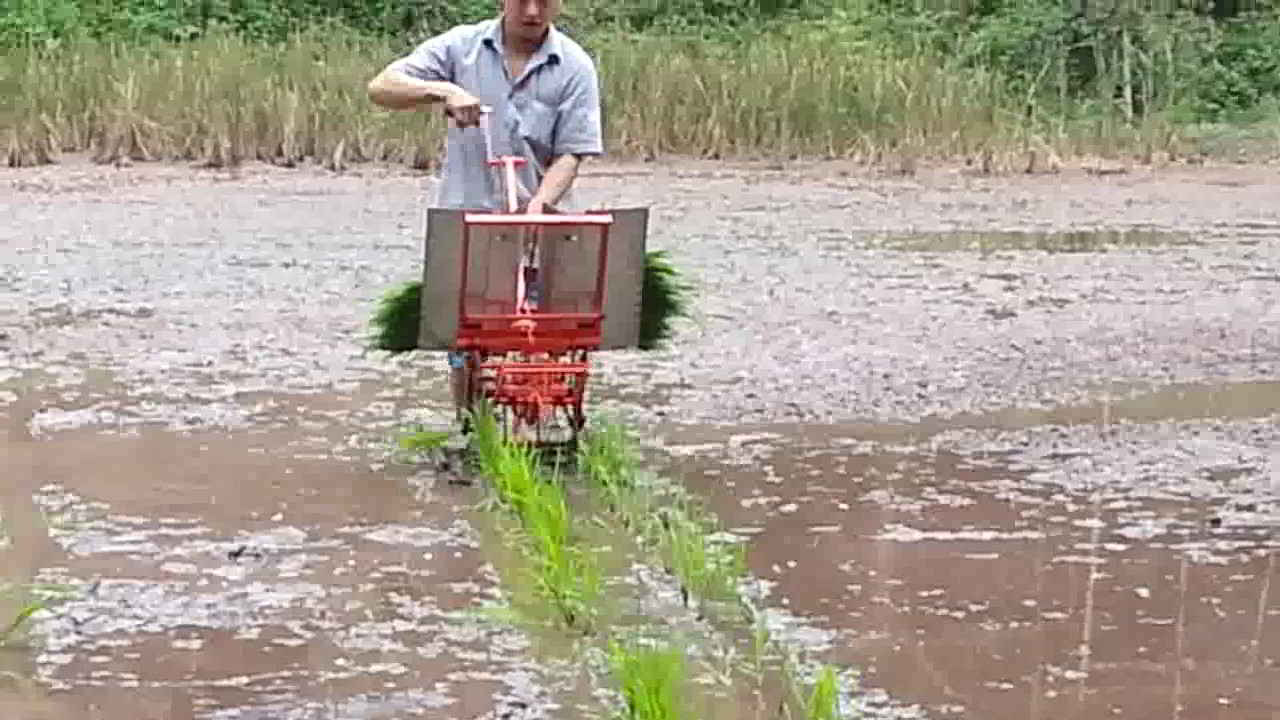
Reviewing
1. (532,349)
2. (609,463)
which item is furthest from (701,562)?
(532,349)

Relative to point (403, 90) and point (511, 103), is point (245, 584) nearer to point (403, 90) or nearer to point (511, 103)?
point (403, 90)

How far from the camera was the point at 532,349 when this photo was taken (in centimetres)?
716

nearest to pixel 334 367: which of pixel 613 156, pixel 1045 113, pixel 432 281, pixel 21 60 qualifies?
pixel 432 281

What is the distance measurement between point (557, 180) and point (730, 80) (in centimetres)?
1462

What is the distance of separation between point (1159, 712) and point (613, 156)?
16329mm

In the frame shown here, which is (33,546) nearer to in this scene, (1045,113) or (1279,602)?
(1279,602)

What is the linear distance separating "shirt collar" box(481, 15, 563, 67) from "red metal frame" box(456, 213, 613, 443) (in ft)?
1.78

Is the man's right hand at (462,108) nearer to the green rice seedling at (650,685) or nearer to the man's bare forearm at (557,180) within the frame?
the man's bare forearm at (557,180)

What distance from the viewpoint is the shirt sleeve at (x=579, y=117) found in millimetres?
7484

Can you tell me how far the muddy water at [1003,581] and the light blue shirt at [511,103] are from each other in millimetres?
979

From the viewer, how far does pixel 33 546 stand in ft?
19.9

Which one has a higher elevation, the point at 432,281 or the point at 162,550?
the point at 432,281

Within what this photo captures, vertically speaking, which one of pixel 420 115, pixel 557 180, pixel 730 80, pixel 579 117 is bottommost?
pixel 420 115

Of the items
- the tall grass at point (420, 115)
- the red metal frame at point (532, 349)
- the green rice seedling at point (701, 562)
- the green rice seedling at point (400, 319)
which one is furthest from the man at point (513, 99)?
the tall grass at point (420, 115)
